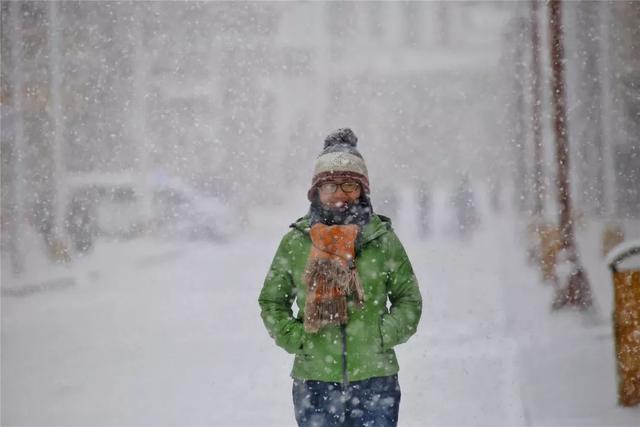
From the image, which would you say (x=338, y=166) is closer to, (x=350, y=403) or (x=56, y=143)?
(x=350, y=403)

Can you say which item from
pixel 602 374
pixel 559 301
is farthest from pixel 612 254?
pixel 559 301

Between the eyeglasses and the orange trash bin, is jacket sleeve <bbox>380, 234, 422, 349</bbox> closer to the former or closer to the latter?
the eyeglasses

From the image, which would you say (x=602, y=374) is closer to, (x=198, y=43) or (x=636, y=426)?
(x=636, y=426)

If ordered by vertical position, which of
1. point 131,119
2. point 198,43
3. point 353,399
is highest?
point 198,43

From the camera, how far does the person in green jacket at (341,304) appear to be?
291 centimetres

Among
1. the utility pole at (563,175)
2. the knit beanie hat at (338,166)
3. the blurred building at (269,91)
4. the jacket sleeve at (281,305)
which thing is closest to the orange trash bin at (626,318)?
the knit beanie hat at (338,166)

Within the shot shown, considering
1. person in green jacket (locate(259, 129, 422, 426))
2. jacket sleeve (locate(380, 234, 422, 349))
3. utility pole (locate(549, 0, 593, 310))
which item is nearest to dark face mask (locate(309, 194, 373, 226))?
person in green jacket (locate(259, 129, 422, 426))

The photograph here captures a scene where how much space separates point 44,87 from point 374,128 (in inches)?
1553

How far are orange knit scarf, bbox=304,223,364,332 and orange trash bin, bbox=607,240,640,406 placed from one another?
2527mm

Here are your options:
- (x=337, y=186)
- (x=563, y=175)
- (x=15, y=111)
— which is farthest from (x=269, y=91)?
(x=337, y=186)

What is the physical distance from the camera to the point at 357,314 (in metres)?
2.95

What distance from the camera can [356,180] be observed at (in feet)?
9.89

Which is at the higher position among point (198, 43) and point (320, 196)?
point (198, 43)

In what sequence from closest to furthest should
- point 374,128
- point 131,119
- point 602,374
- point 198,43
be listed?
point 602,374, point 131,119, point 198,43, point 374,128
